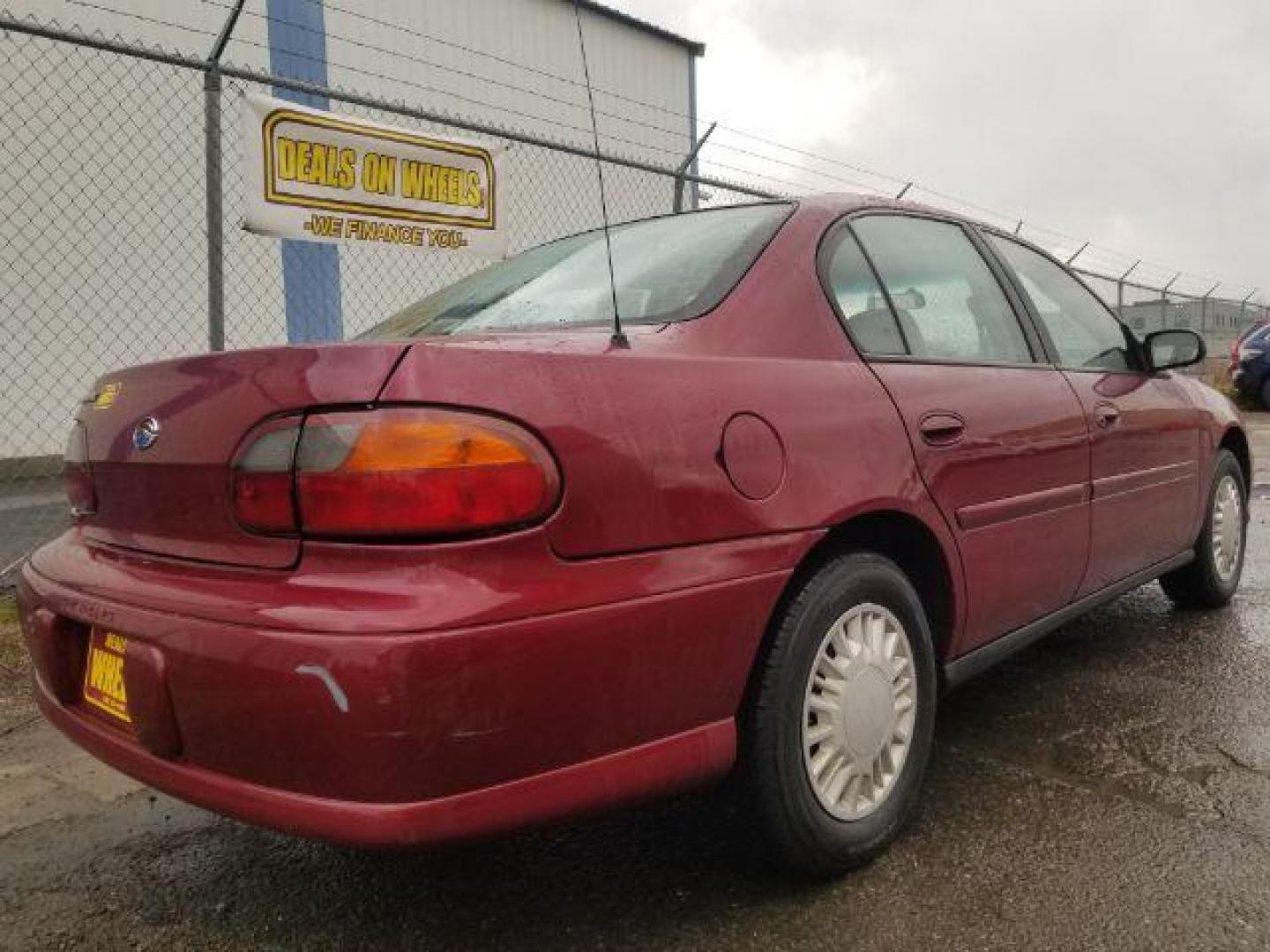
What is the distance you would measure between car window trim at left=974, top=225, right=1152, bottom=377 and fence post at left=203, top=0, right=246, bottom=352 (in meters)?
3.00

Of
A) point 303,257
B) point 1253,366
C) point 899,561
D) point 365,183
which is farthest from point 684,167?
point 1253,366

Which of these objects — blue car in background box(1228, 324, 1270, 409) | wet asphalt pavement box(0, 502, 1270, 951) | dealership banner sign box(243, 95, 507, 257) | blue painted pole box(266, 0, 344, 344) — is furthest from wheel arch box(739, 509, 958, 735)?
blue car in background box(1228, 324, 1270, 409)

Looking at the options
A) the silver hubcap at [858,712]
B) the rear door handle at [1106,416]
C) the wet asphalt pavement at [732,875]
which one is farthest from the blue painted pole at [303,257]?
the silver hubcap at [858,712]

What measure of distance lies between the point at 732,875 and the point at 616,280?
132 cm

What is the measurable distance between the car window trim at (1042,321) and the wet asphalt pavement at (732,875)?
1.10 m

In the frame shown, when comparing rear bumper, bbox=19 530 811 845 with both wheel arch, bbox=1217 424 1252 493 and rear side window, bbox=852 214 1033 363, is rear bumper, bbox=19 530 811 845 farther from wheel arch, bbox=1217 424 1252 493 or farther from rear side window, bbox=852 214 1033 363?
wheel arch, bbox=1217 424 1252 493

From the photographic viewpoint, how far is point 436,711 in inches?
57.3

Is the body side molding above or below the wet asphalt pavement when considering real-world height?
above

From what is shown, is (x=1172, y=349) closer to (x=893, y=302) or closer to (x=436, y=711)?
(x=893, y=302)

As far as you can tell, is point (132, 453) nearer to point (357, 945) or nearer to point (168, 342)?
point (357, 945)

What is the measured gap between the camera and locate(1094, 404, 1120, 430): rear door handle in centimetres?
304

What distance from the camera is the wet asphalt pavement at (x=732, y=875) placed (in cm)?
191

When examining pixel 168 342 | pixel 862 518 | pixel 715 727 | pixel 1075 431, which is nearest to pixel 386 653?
pixel 715 727

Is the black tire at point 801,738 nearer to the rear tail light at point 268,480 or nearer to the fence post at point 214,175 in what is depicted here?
the rear tail light at point 268,480
